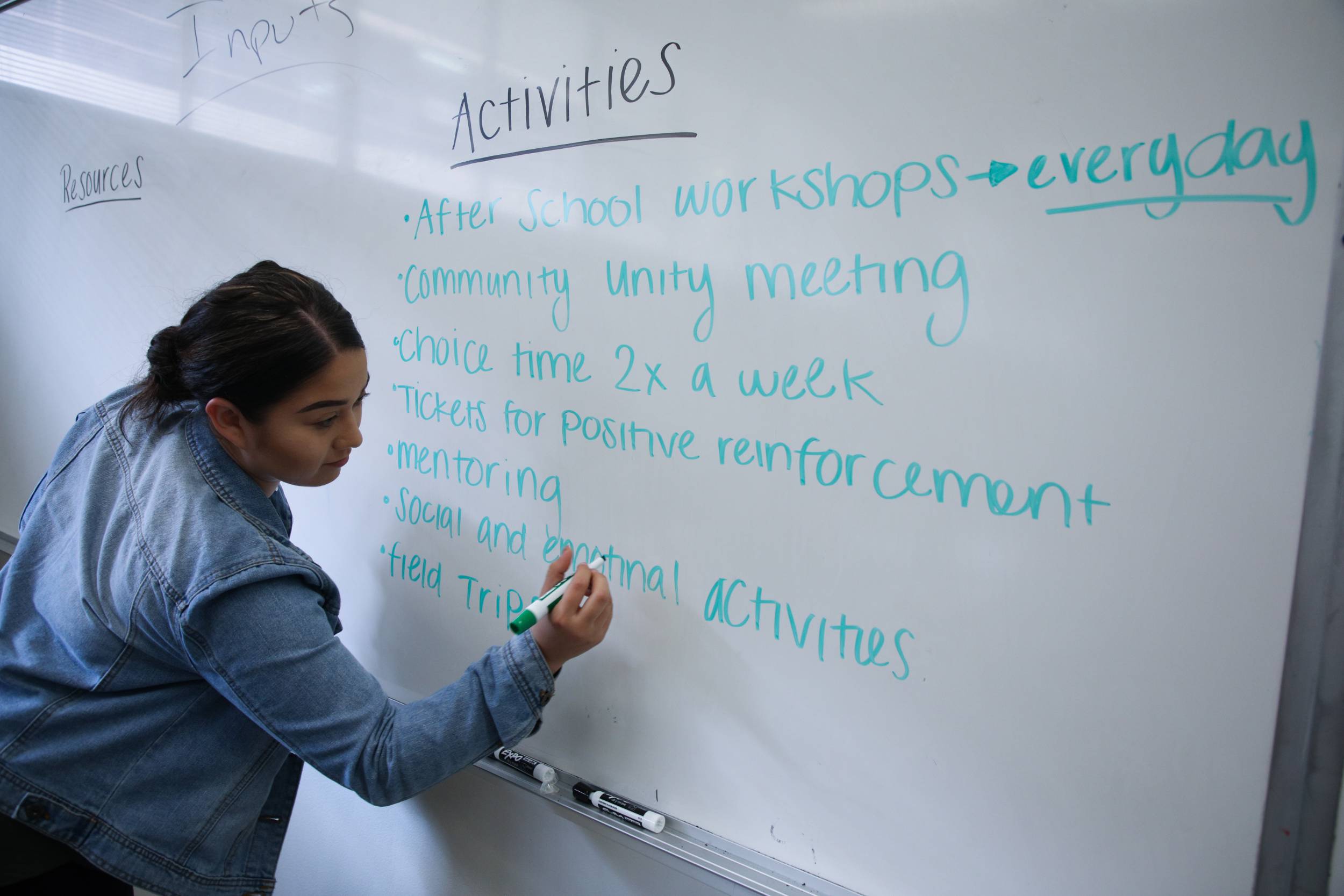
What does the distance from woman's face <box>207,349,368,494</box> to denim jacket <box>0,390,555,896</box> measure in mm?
28

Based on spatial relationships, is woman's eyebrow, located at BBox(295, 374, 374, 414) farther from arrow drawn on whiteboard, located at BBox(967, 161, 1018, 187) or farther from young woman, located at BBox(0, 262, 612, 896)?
arrow drawn on whiteboard, located at BBox(967, 161, 1018, 187)

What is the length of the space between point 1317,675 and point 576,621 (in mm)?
561

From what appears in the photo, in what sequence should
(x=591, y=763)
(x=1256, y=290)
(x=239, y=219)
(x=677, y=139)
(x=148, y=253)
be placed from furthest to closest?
(x=148, y=253)
(x=239, y=219)
(x=591, y=763)
(x=677, y=139)
(x=1256, y=290)

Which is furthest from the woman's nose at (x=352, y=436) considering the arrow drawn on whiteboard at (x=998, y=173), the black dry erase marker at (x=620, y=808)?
the arrow drawn on whiteboard at (x=998, y=173)

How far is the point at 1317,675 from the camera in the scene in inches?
18.3

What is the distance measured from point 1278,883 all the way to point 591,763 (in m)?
0.60

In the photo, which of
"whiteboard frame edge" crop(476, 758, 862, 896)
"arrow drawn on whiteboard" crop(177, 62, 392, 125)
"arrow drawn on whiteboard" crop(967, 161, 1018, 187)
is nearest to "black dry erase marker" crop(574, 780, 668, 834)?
"whiteboard frame edge" crop(476, 758, 862, 896)

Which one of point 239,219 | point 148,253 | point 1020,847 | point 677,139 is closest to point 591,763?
point 1020,847

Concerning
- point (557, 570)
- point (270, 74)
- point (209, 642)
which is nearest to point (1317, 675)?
point (557, 570)

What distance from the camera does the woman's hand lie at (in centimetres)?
67

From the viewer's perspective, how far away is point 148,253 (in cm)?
126

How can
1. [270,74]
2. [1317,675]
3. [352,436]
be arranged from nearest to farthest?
[1317,675], [352,436], [270,74]

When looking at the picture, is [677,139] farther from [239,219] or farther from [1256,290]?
[239,219]

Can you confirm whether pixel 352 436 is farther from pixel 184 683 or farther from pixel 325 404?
pixel 184 683
